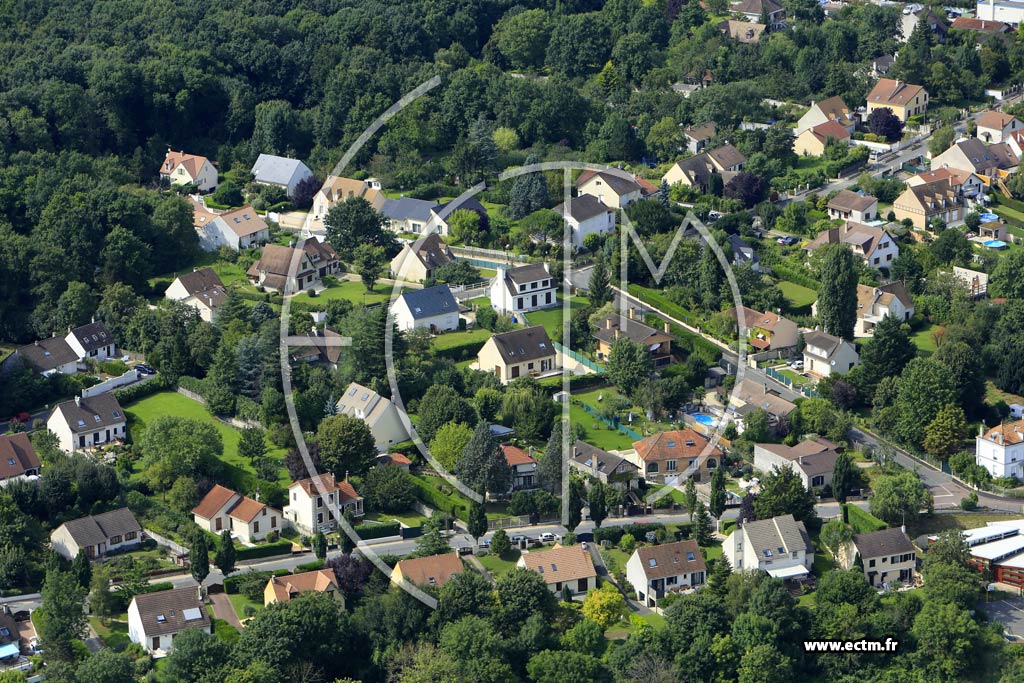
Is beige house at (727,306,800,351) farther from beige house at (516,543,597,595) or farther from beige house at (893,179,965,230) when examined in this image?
beige house at (516,543,597,595)

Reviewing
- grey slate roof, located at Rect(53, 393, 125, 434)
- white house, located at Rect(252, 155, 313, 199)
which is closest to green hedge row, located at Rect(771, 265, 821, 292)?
white house, located at Rect(252, 155, 313, 199)

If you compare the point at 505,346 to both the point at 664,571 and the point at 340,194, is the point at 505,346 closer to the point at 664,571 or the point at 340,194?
the point at 664,571

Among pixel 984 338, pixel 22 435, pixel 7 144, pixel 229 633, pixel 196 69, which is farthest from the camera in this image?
pixel 196 69

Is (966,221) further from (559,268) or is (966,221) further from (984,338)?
(559,268)

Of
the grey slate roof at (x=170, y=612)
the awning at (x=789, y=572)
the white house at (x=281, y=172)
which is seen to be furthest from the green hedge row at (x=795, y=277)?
the grey slate roof at (x=170, y=612)

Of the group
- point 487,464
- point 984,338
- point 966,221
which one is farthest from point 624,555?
point 966,221
